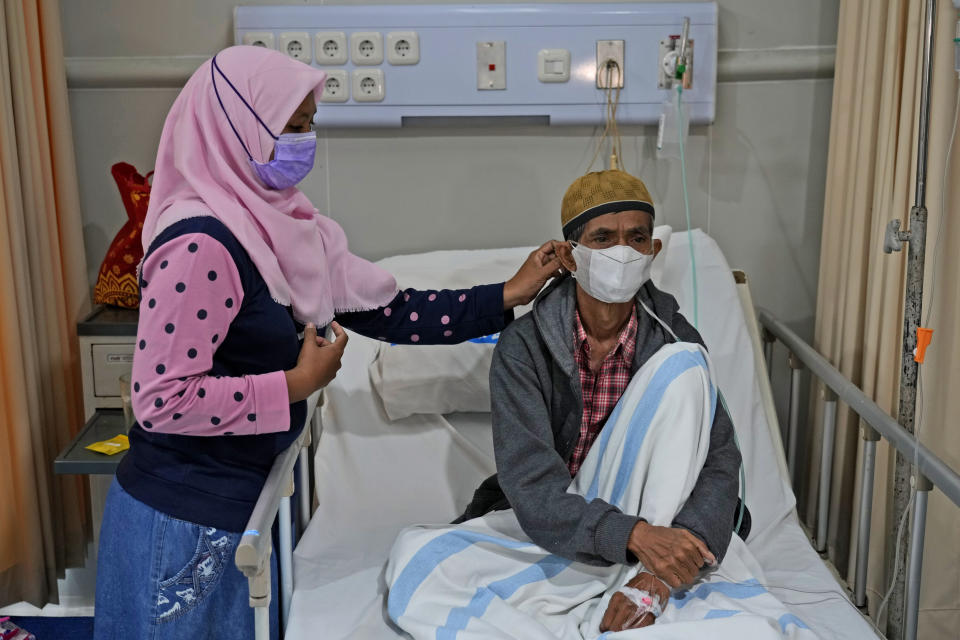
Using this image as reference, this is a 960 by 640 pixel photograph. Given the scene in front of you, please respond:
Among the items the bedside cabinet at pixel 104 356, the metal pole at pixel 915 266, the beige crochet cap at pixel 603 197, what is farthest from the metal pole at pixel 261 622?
the metal pole at pixel 915 266

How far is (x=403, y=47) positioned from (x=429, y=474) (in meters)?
1.16

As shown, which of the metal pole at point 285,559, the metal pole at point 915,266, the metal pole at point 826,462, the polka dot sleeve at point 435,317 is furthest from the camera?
the metal pole at point 826,462

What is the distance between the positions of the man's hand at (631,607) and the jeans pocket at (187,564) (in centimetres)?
66

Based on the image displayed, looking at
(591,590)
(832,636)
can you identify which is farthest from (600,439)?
(832,636)

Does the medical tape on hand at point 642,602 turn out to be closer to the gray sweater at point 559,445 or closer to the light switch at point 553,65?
the gray sweater at point 559,445

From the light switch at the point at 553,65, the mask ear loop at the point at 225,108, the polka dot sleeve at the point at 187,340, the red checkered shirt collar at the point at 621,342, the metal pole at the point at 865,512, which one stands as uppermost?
the light switch at the point at 553,65

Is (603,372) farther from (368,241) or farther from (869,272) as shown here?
(368,241)

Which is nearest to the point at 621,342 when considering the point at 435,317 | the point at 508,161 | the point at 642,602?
the point at 435,317

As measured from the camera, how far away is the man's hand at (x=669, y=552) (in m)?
1.74

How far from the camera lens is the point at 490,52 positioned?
2738 millimetres

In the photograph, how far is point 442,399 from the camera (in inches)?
97.6

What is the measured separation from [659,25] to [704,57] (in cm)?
15

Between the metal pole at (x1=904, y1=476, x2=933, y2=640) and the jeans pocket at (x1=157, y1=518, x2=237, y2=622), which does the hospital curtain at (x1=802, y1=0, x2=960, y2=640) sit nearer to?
the metal pole at (x1=904, y1=476, x2=933, y2=640)

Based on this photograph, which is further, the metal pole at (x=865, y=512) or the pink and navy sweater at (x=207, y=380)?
the metal pole at (x=865, y=512)
